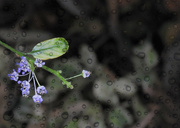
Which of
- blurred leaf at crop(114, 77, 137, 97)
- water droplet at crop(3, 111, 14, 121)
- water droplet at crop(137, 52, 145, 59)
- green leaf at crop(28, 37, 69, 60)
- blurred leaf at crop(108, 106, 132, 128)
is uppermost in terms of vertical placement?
green leaf at crop(28, 37, 69, 60)

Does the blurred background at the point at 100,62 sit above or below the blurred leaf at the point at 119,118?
above

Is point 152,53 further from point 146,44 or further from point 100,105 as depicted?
point 100,105

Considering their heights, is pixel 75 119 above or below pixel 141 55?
below

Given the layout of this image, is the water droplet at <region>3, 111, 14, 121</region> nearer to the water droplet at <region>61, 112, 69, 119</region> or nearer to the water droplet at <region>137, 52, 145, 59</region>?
the water droplet at <region>61, 112, 69, 119</region>

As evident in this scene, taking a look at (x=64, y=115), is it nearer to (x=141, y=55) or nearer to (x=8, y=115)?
(x=8, y=115)

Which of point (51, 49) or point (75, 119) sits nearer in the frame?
point (51, 49)

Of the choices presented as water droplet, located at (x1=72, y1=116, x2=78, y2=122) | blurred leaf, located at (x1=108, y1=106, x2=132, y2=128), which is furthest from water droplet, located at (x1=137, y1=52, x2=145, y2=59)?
water droplet, located at (x1=72, y1=116, x2=78, y2=122)

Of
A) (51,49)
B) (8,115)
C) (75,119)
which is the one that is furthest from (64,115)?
(51,49)

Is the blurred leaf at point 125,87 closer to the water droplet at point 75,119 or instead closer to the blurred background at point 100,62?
the blurred background at point 100,62

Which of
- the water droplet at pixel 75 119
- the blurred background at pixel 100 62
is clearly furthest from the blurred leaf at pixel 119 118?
the water droplet at pixel 75 119
